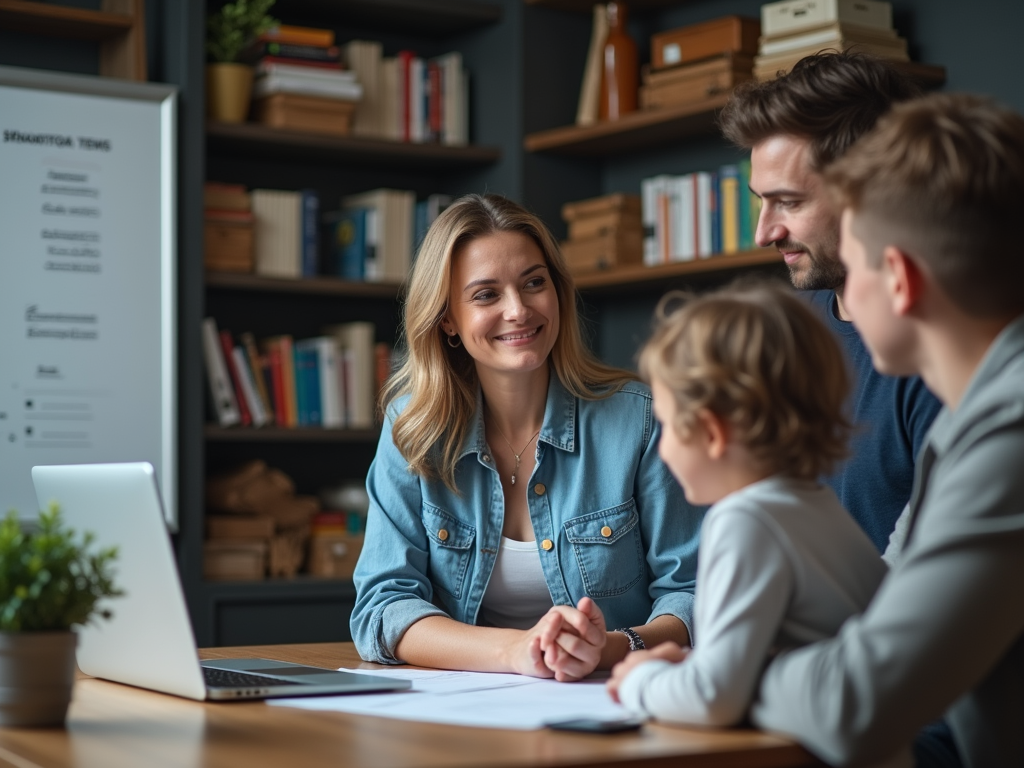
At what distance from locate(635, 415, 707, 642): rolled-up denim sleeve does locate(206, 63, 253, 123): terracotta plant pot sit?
7.47ft

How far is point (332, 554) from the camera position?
12.9 feet

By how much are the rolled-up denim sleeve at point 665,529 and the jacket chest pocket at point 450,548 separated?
0.28m

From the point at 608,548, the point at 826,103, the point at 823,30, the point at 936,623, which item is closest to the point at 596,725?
the point at 936,623

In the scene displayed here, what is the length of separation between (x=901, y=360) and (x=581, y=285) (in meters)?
2.87

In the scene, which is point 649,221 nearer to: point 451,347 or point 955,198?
point 451,347

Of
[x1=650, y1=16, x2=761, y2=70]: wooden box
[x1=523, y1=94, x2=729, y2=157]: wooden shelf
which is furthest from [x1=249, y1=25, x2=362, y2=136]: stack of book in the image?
[x1=650, y1=16, x2=761, y2=70]: wooden box

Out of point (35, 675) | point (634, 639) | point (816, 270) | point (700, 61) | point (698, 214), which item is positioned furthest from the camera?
point (698, 214)

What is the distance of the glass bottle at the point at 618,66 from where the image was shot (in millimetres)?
4039

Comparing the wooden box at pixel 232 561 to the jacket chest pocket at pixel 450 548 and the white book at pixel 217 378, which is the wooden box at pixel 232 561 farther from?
the jacket chest pocket at pixel 450 548

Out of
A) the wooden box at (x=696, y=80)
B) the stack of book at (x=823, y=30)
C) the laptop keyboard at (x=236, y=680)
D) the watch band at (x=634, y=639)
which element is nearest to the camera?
the laptop keyboard at (x=236, y=680)

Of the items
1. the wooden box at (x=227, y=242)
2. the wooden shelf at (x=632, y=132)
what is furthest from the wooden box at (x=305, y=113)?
the wooden shelf at (x=632, y=132)

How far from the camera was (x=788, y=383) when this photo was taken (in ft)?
3.87

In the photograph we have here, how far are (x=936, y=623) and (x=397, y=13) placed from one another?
3.50 metres

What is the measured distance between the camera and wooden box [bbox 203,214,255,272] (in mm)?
3826
